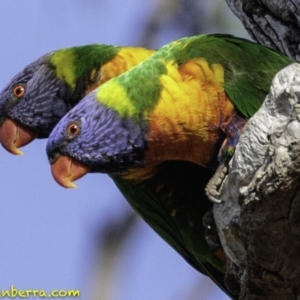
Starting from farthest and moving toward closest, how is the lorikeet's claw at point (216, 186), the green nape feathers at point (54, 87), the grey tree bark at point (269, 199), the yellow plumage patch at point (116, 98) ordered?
the green nape feathers at point (54, 87)
the yellow plumage patch at point (116, 98)
the lorikeet's claw at point (216, 186)
the grey tree bark at point (269, 199)

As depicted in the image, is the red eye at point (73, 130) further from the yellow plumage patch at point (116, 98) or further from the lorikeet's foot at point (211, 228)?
the lorikeet's foot at point (211, 228)

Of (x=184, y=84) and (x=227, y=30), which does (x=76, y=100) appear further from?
(x=227, y=30)

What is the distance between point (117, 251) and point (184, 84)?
235cm

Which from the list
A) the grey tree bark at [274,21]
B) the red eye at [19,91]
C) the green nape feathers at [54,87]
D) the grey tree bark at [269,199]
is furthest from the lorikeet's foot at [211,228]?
the red eye at [19,91]

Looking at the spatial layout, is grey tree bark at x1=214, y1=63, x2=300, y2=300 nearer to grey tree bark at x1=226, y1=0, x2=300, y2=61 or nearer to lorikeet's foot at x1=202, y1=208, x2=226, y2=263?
lorikeet's foot at x1=202, y1=208, x2=226, y2=263

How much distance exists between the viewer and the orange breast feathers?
8.00 ft

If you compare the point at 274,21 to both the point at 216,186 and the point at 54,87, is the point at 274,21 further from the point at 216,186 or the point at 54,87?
the point at 54,87

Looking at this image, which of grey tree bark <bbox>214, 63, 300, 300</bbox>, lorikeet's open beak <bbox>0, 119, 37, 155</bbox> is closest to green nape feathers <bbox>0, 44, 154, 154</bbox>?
lorikeet's open beak <bbox>0, 119, 37, 155</bbox>

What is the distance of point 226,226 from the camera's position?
6.81ft

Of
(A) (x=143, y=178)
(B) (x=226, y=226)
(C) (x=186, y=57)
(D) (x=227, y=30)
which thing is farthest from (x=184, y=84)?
(D) (x=227, y=30)

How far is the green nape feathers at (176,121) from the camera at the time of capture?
2.44m

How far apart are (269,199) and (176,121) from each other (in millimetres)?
693

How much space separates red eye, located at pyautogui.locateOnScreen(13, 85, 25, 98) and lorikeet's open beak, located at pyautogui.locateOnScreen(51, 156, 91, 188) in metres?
0.63

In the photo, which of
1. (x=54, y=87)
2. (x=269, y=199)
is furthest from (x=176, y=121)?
(x=54, y=87)
